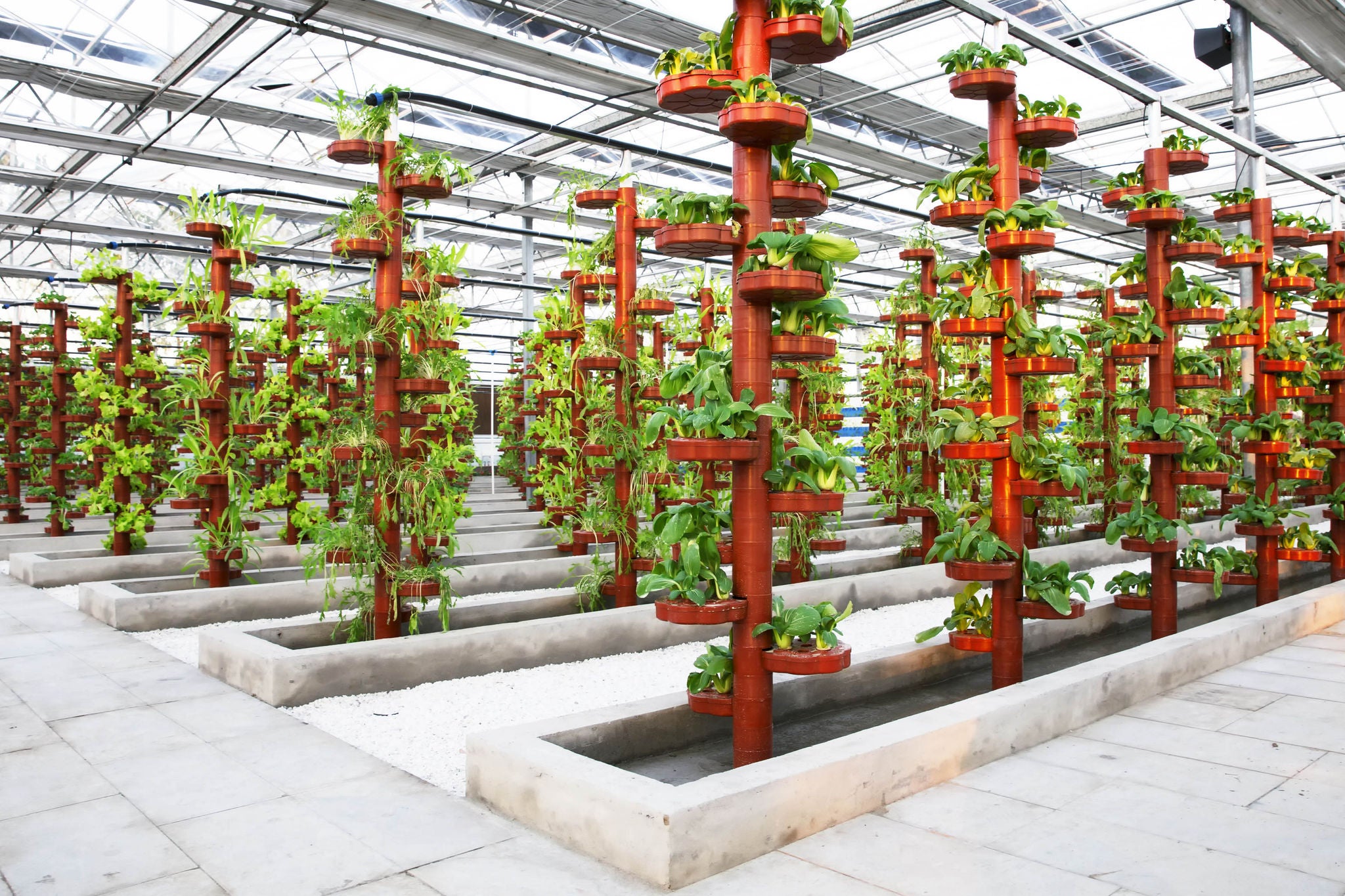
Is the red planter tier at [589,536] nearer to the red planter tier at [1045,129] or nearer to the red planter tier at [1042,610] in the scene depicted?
the red planter tier at [1042,610]

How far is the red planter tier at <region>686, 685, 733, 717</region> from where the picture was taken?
297 centimetres

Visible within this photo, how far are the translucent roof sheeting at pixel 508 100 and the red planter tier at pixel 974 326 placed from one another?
8.97ft

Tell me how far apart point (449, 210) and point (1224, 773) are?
43.6 feet

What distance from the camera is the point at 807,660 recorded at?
Answer: 287 cm

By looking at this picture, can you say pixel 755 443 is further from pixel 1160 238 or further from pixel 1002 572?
pixel 1160 238

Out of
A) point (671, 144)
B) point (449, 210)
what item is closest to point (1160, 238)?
point (671, 144)

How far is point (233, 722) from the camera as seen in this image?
11.6ft

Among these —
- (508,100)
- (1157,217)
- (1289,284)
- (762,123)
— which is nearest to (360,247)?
(762,123)

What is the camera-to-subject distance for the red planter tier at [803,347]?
2992mm

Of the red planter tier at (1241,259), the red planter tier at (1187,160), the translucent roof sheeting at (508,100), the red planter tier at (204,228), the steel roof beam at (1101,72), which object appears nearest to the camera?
the steel roof beam at (1101,72)

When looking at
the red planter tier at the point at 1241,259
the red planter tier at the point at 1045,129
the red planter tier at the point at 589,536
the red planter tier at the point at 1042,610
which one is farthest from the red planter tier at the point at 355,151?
the red planter tier at the point at 1241,259

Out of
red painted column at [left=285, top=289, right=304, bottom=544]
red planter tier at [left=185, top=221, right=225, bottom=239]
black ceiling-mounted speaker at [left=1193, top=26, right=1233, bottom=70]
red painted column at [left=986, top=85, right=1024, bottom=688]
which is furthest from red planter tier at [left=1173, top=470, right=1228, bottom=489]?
red painted column at [left=285, top=289, right=304, bottom=544]

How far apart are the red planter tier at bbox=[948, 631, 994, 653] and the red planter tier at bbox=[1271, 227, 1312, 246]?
363cm

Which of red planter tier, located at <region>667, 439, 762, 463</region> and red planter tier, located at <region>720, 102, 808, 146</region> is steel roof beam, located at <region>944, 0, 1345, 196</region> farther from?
red planter tier, located at <region>667, 439, 762, 463</region>
